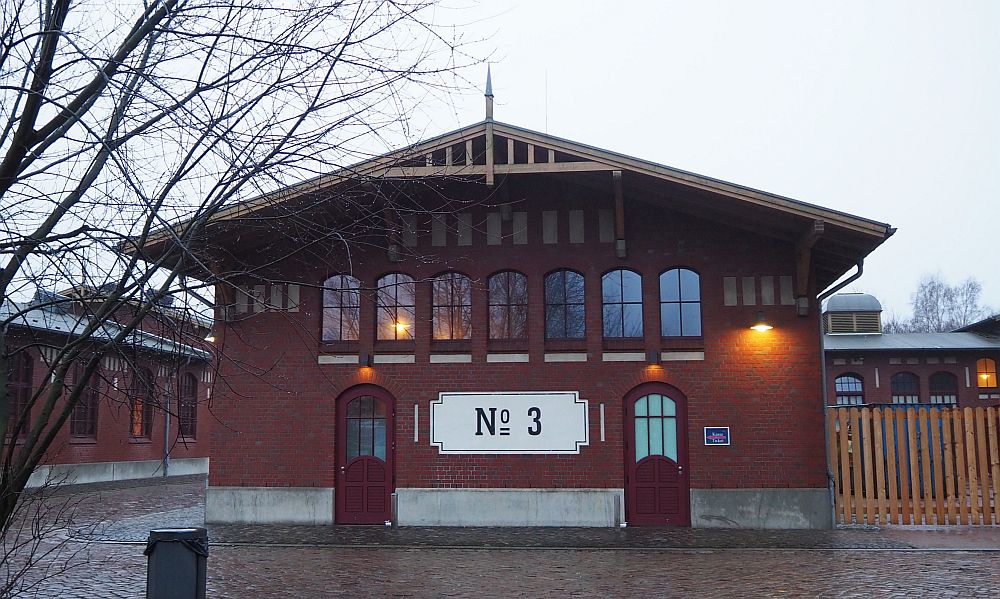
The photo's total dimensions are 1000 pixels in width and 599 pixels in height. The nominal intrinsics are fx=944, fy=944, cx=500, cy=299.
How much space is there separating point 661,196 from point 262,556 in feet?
28.8

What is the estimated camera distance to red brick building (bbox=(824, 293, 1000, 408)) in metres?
35.2

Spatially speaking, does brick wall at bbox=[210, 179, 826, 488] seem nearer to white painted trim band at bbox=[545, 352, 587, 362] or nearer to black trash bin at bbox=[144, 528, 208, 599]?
white painted trim band at bbox=[545, 352, 587, 362]

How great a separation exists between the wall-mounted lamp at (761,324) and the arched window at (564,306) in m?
2.92

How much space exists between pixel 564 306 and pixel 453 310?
200 cm

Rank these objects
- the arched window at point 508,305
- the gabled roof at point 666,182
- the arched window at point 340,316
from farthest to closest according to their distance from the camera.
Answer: the arched window at point 340,316
the arched window at point 508,305
the gabled roof at point 666,182

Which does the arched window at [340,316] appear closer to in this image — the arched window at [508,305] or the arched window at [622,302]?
the arched window at [508,305]

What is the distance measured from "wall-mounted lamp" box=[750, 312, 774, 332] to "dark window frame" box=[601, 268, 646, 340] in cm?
191

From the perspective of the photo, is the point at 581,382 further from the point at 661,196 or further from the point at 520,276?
the point at 661,196

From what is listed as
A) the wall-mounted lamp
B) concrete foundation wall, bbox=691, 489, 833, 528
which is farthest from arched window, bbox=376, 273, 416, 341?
the wall-mounted lamp

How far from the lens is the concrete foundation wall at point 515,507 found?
16.0 m

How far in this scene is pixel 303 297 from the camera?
17188 millimetres

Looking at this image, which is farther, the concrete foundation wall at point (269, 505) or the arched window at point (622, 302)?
the arched window at point (622, 302)

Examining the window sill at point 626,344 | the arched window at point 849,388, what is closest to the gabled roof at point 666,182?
the window sill at point 626,344

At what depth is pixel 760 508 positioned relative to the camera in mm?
15812
